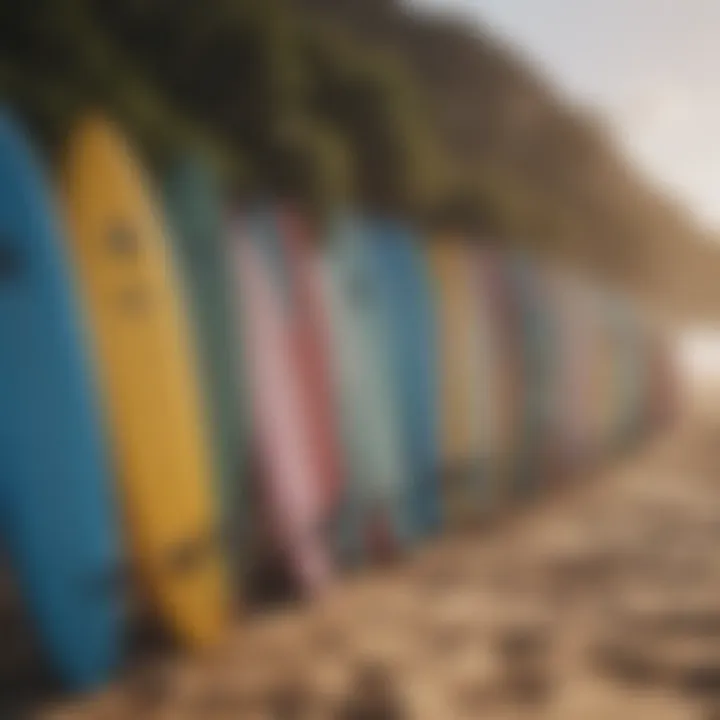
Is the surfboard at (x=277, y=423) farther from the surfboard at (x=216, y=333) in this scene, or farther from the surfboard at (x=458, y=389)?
the surfboard at (x=458, y=389)

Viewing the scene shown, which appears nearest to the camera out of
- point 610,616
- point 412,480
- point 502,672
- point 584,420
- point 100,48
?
point 502,672

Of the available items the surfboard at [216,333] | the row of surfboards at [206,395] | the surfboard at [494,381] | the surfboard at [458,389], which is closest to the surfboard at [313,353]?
the row of surfboards at [206,395]

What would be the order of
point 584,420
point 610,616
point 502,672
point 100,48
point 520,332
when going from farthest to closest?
point 584,420 < point 520,332 < point 100,48 < point 610,616 < point 502,672

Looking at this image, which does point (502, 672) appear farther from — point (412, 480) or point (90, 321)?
point (412, 480)

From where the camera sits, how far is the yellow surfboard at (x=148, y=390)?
1022 millimetres

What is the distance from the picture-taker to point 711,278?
2.77 m

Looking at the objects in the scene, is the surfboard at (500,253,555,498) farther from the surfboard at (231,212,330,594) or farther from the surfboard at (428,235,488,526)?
the surfboard at (231,212,330,594)

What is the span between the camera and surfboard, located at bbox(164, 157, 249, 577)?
3.72 ft

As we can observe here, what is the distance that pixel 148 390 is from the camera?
3.42ft

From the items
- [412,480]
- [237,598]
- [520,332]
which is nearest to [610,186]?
[520,332]

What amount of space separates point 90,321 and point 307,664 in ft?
1.14

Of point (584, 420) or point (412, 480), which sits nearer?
point (412, 480)

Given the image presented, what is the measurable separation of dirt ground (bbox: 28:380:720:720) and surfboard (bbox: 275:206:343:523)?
0.13 metres

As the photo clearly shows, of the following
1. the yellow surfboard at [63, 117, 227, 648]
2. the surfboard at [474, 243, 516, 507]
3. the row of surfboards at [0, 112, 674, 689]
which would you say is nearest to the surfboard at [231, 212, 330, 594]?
the row of surfboards at [0, 112, 674, 689]
